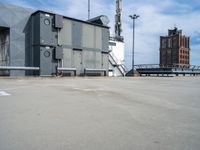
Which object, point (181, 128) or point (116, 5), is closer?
point (181, 128)

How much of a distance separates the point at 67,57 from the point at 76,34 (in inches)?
117

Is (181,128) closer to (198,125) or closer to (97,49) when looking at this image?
(198,125)

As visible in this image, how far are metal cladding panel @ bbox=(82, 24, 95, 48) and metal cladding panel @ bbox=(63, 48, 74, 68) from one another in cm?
229

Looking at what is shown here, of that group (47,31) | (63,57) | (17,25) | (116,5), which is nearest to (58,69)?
(63,57)

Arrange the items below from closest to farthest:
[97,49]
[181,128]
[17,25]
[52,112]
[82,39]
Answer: [181,128] → [52,112] → [17,25] → [82,39] → [97,49]

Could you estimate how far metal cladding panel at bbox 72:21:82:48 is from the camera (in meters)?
22.0

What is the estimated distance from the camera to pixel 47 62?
19.5 metres

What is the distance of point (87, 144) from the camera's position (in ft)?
9.10

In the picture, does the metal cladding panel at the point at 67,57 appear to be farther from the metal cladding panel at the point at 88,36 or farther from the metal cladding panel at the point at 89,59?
the metal cladding panel at the point at 88,36

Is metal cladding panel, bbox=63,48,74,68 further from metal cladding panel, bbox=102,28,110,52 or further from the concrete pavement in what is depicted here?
the concrete pavement

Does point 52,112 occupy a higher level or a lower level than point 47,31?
lower

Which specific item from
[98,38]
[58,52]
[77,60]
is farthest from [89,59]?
[58,52]

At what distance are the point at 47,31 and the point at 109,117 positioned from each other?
56.4 ft

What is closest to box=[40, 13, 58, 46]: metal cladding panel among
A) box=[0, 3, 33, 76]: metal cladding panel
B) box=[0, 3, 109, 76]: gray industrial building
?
box=[0, 3, 109, 76]: gray industrial building
